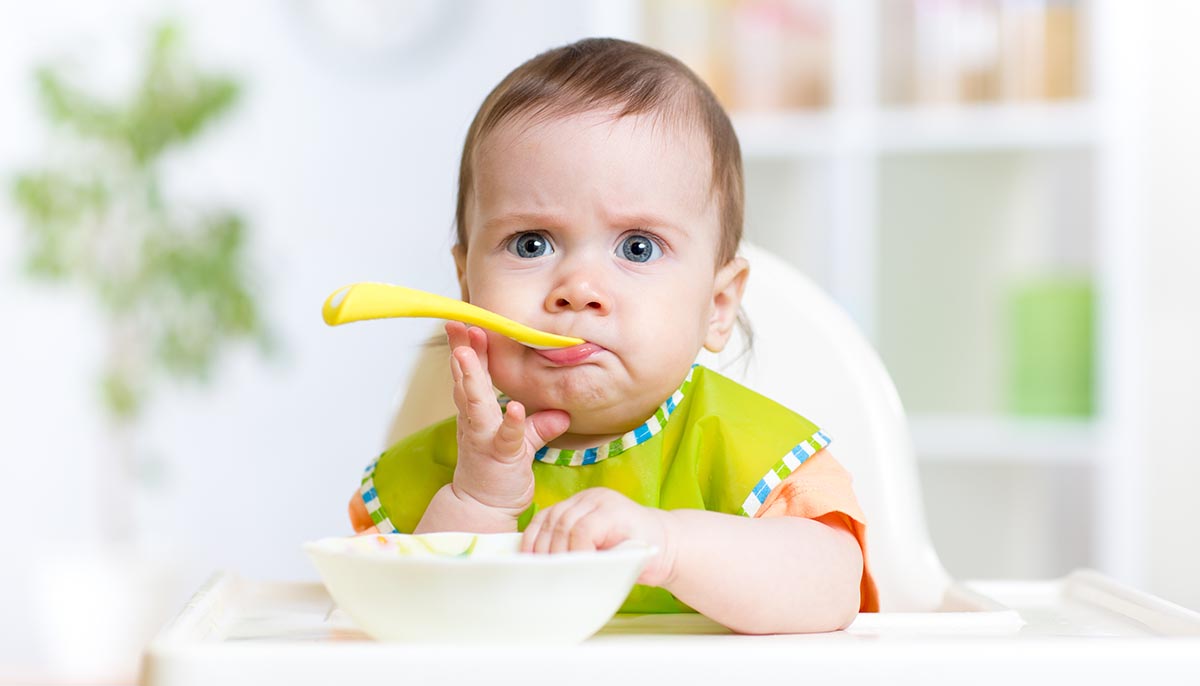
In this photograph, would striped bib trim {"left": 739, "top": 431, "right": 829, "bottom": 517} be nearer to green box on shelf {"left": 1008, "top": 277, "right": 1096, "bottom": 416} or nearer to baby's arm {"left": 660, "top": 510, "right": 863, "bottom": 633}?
baby's arm {"left": 660, "top": 510, "right": 863, "bottom": 633}

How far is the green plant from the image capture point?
8.87 ft

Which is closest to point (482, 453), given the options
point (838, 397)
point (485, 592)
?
point (485, 592)

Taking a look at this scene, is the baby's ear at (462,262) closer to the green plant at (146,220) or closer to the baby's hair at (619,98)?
the baby's hair at (619,98)

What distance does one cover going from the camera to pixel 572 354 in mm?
732

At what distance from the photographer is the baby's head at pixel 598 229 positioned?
0.74 metres

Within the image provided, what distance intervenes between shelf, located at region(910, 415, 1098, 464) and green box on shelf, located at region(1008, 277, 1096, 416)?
0.03 m

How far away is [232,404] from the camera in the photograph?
3.16 meters

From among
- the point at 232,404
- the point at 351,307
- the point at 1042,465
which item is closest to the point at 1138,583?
the point at 1042,465

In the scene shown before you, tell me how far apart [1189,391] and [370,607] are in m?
2.12

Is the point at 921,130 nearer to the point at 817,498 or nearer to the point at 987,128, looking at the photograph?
the point at 987,128

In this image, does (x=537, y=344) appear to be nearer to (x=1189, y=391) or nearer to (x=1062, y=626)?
(x=1062, y=626)

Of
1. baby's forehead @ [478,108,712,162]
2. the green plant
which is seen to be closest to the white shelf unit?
the green plant

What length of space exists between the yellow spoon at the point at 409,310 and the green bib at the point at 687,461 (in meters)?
0.10

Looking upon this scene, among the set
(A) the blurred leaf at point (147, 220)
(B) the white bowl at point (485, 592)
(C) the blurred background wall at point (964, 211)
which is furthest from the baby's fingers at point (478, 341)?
(A) the blurred leaf at point (147, 220)
